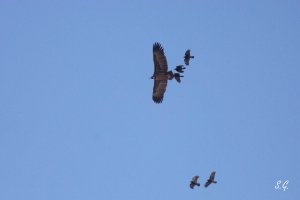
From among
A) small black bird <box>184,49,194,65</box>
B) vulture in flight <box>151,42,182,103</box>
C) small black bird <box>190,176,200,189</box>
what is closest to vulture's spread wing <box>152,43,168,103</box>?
vulture in flight <box>151,42,182,103</box>

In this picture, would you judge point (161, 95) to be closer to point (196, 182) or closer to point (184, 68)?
point (184, 68)

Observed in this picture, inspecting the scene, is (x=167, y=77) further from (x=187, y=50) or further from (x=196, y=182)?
(x=196, y=182)

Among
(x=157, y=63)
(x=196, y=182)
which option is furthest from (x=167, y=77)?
(x=196, y=182)

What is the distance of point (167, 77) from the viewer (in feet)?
159

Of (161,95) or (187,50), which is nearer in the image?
(187,50)

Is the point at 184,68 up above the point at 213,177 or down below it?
above

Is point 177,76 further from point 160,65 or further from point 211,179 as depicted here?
point 211,179

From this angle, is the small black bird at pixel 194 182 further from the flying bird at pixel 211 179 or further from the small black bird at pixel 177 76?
the small black bird at pixel 177 76

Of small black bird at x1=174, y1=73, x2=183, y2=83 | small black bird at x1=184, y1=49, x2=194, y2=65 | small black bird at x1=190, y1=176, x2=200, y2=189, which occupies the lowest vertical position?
small black bird at x1=190, y1=176, x2=200, y2=189

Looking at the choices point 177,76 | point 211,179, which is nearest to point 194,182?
point 211,179

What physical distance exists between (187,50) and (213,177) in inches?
432

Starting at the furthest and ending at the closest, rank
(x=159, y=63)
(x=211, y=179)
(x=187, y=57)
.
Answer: (x=211, y=179)
(x=159, y=63)
(x=187, y=57)

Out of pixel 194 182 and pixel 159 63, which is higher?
pixel 159 63

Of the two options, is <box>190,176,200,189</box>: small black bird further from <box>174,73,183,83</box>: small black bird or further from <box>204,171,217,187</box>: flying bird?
<box>174,73,183,83</box>: small black bird
